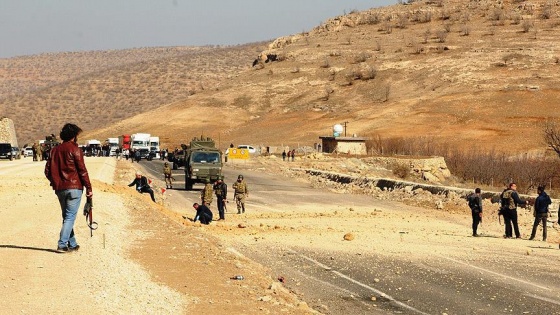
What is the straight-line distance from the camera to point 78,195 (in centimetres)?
1416

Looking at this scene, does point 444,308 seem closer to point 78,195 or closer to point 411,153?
point 78,195

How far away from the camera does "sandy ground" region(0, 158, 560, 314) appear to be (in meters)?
11.7

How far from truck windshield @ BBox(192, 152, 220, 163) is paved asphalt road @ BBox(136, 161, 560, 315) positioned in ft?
74.6

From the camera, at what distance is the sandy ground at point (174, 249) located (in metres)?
11.7

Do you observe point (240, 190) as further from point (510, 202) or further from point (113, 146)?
point (113, 146)

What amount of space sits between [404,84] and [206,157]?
70.9m

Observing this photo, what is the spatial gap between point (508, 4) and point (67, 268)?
13933cm

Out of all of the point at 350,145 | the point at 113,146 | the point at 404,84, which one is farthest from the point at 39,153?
the point at 404,84

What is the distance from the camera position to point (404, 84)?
113 metres

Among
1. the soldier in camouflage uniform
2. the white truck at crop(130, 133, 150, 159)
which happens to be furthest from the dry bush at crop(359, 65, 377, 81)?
the soldier in camouflage uniform

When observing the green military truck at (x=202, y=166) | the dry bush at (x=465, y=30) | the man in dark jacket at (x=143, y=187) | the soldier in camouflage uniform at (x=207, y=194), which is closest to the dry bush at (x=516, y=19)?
the dry bush at (x=465, y=30)

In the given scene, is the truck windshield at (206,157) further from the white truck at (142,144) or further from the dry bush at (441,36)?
the dry bush at (441,36)

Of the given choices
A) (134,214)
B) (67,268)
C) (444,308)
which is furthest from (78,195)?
(134,214)

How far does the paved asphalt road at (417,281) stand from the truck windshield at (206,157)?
22.7 metres
